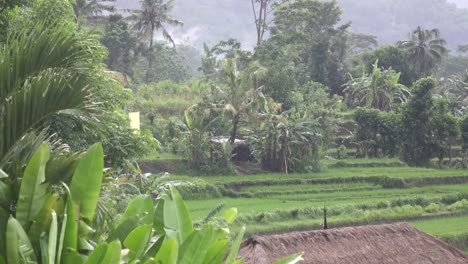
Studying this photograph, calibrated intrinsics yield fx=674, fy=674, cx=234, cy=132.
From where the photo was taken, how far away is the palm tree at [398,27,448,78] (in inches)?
1229

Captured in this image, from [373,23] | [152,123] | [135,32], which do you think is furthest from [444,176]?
[373,23]

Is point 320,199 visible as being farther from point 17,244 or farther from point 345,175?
point 17,244

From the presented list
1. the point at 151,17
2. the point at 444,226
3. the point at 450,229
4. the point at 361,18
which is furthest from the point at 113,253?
the point at 361,18

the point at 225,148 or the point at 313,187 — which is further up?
the point at 225,148

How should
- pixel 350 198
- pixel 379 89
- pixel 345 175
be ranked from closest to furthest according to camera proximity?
pixel 350 198 → pixel 345 175 → pixel 379 89

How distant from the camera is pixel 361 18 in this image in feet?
342

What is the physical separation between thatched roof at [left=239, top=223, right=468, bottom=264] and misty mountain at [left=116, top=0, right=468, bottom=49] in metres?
85.2

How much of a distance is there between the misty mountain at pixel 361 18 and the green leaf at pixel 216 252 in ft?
295

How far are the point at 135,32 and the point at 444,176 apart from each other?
15.2m

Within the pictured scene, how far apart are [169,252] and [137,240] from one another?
5.7 inches

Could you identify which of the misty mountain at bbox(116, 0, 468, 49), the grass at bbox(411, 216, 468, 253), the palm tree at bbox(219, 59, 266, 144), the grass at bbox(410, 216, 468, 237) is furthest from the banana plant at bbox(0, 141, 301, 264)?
the misty mountain at bbox(116, 0, 468, 49)

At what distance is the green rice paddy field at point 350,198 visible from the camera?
14578 millimetres

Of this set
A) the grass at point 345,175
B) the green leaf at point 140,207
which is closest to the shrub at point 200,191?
the grass at point 345,175

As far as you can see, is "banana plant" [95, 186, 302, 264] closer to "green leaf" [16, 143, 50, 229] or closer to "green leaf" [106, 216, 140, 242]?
"green leaf" [106, 216, 140, 242]
